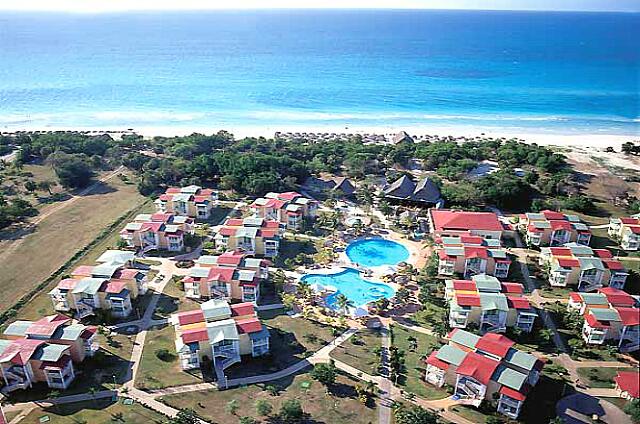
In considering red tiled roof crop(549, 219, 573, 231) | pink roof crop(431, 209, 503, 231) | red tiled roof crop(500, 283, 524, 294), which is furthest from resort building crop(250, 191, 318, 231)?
red tiled roof crop(549, 219, 573, 231)

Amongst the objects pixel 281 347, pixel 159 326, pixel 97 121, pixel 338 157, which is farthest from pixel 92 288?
pixel 97 121

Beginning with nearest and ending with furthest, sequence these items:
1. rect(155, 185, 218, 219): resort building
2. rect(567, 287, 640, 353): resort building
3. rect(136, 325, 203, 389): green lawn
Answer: rect(136, 325, 203, 389): green lawn < rect(567, 287, 640, 353): resort building < rect(155, 185, 218, 219): resort building

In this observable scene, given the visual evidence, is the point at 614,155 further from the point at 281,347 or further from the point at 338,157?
the point at 281,347

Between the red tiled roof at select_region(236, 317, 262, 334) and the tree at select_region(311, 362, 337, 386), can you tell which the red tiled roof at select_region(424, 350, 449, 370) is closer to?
the tree at select_region(311, 362, 337, 386)

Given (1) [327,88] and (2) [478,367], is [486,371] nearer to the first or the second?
(2) [478,367]

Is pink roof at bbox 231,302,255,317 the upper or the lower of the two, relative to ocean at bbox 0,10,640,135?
lower
